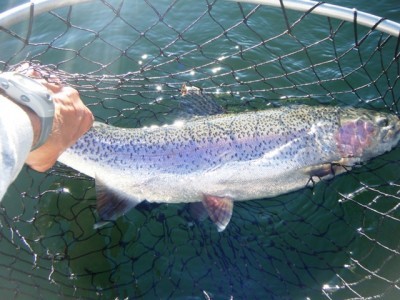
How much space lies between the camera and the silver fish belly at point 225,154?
142 inches

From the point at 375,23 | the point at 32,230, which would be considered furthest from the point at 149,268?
the point at 375,23

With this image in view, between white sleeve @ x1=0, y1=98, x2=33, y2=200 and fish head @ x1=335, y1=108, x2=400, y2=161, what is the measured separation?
2552 millimetres

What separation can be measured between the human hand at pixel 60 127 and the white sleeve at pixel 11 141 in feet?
1.79

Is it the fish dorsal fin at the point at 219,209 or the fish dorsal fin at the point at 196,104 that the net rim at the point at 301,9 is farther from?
the fish dorsal fin at the point at 219,209

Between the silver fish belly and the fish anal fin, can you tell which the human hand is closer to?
the silver fish belly

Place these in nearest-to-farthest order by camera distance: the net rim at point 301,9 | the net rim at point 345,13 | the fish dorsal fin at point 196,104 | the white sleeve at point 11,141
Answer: the white sleeve at point 11,141 → the net rim at point 301,9 → the net rim at point 345,13 → the fish dorsal fin at point 196,104

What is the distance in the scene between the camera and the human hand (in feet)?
9.40

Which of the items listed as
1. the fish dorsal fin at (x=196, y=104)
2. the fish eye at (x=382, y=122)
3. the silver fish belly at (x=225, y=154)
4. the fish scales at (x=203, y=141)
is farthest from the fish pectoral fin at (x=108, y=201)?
the fish eye at (x=382, y=122)

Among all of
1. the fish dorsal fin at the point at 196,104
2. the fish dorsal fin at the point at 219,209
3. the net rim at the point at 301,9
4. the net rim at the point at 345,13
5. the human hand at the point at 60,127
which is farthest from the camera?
the fish dorsal fin at the point at 196,104

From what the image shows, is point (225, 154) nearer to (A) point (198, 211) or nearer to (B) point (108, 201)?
(A) point (198, 211)

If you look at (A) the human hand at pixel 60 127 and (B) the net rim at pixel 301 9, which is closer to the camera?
(A) the human hand at pixel 60 127

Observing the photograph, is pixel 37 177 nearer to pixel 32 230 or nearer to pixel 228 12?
pixel 32 230

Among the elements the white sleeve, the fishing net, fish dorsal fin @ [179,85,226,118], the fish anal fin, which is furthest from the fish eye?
the white sleeve

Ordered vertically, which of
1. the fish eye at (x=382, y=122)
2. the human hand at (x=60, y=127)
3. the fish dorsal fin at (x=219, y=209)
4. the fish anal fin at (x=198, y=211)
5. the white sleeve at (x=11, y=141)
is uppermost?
the white sleeve at (x=11, y=141)
